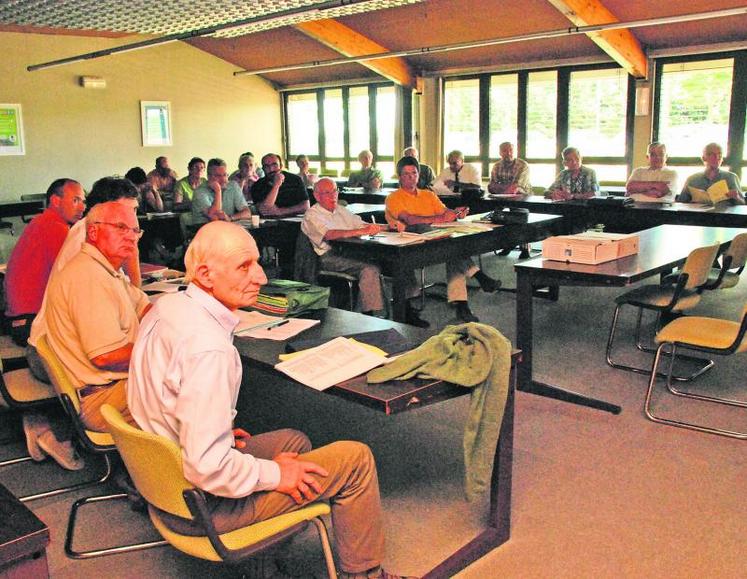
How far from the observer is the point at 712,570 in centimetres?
234

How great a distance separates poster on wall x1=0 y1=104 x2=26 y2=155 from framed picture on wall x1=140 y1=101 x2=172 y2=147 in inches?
81.3

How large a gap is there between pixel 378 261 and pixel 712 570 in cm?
308

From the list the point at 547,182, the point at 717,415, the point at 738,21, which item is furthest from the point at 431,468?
the point at 547,182

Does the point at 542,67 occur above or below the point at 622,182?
above

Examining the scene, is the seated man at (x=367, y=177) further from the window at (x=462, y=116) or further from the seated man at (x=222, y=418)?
the seated man at (x=222, y=418)

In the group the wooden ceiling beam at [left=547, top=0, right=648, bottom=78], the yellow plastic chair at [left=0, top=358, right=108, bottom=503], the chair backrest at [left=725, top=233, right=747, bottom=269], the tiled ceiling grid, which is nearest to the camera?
the yellow plastic chair at [left=0, top=358, right=108, bottom=503]

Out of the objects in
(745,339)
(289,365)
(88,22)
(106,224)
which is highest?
→ (88,22)

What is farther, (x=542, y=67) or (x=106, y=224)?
(x=542, y=67)

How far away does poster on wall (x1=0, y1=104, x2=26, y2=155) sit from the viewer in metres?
11.5

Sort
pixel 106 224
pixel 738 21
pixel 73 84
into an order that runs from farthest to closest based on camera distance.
A: 1. pixel 73 84
2. pixel 738 21
3. pixel 106 224

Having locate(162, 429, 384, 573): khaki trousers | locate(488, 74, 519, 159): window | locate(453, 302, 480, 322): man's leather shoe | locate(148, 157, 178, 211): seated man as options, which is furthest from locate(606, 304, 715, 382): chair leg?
locate(488, 74, 519, 159): window

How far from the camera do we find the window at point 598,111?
1045 centimetres

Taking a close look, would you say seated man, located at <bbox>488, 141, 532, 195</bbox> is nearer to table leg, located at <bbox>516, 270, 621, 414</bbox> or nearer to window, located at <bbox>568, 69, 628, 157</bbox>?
window, located at <bbox>568, 69, 628, 157</bbox>

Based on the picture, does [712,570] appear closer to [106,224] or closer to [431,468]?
[431,468]
